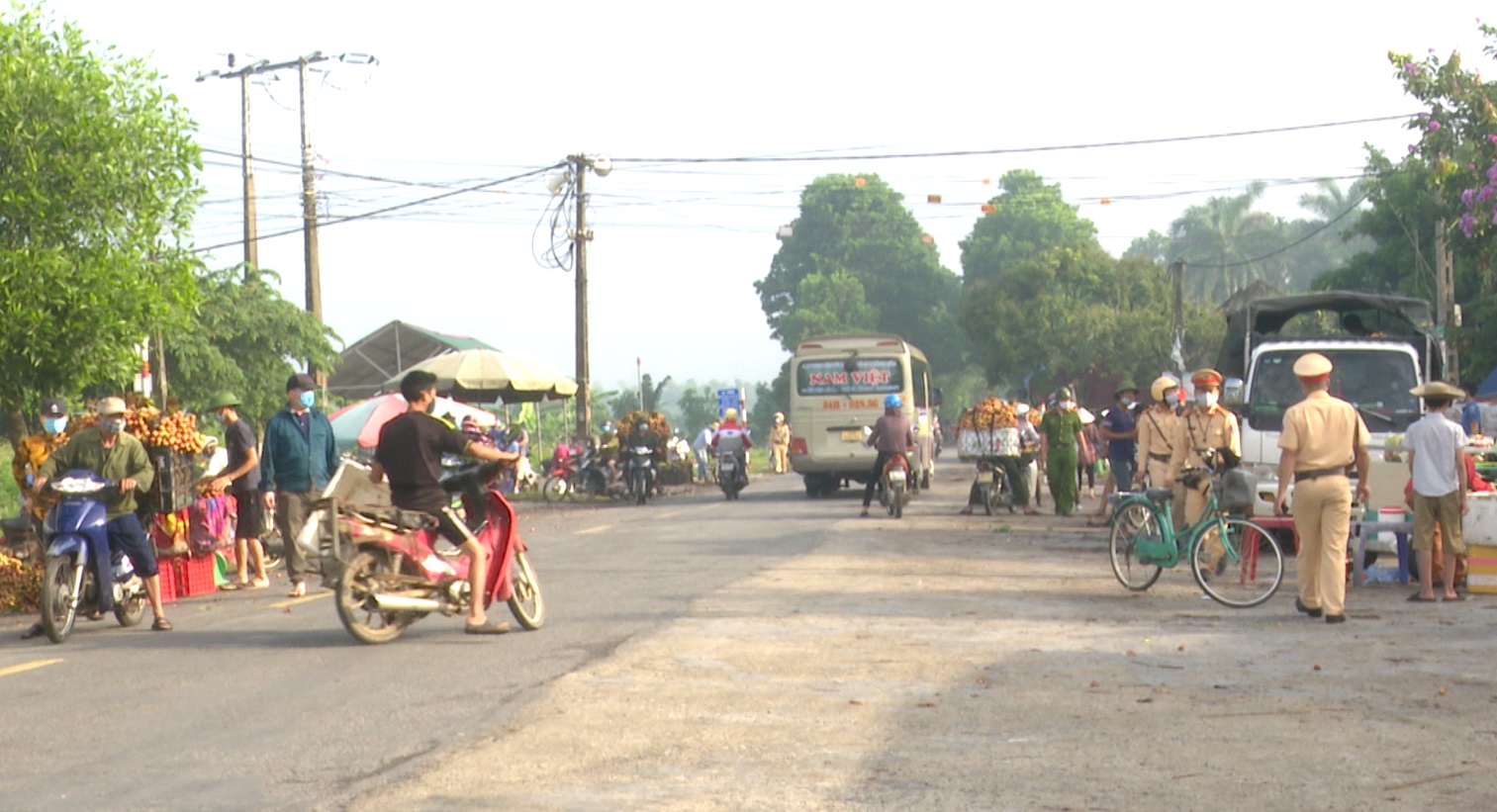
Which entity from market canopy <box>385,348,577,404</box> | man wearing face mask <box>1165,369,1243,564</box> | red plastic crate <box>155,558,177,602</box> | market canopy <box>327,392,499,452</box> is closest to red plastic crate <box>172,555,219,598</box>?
red plastic crate <box>155,558,177,602</box>

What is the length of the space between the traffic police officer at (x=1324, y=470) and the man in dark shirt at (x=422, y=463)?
5.52 metres

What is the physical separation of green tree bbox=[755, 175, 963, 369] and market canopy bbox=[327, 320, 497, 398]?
5735 centimetres

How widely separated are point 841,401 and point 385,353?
18357mm

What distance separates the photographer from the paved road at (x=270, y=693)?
7.16 meters

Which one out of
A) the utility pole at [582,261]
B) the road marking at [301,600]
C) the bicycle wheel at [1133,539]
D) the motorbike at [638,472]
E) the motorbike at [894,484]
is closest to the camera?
the road marking at [301,600]

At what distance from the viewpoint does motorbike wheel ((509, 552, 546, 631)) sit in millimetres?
12117

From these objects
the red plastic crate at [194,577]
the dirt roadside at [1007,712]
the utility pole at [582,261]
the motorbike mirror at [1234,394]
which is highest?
the utility pole at [582,261]

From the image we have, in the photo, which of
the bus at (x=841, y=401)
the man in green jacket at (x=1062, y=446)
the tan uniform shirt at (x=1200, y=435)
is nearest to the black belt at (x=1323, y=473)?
the tan uniform shirt at (x=1200, y=435)

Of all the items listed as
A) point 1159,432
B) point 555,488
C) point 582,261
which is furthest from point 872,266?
point 1159,432

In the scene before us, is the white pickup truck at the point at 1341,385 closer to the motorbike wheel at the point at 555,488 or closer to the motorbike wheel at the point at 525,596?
the motorbike wheel at the point at 525,596

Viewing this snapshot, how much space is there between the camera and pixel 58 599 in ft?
39.8

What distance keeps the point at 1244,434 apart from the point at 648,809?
1472cm

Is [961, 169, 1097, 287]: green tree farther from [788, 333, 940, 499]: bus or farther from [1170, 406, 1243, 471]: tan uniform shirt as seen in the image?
[1170, 406, 1243, 471]: tan uniform shirt

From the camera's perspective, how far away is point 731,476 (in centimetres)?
3466
